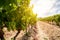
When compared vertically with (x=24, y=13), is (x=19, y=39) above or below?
below

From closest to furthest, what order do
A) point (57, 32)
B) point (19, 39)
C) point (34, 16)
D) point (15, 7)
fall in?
1. point (15, 7)
2. point (34, 16)
3. point (19, 39)
4. point (57, 32)

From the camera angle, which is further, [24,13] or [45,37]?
[45,37]

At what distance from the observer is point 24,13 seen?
127 ft

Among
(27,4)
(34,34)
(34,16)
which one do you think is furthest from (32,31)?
(27,4)

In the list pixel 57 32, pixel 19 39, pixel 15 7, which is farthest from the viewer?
pixel 57 32

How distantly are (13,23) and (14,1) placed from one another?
11.9 feet

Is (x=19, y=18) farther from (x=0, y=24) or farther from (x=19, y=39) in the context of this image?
(x=19, y=39)

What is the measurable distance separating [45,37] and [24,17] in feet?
41.7

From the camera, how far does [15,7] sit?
36.7 m

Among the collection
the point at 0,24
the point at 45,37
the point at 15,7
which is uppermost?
the point at 15,7

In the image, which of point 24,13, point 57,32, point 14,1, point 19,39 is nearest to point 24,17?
point 24,13

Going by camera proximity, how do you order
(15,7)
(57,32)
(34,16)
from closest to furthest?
1. (15,7)
2. (34,16)
3. (57,32)

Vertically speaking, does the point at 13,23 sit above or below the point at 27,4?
below

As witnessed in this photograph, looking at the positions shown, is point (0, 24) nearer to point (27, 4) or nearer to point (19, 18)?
point (19, 18)
